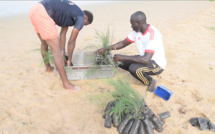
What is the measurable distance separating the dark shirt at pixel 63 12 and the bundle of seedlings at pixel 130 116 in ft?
3.76

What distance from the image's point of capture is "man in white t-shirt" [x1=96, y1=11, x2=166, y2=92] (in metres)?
2.40

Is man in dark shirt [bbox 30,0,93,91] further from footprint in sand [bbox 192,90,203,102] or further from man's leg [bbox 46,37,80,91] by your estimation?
footprint in sand [bbox 192,90,203,102]

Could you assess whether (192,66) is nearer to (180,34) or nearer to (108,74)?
(108,74)

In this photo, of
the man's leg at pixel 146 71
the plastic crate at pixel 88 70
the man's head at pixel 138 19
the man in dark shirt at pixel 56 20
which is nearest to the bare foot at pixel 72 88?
the man in dark shirt at pixel 56 20

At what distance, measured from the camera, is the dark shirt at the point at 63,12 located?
240cm

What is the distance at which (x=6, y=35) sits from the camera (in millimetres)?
4824

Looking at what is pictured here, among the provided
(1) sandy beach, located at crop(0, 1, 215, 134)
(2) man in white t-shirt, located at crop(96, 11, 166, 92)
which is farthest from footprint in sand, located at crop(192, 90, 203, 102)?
(2) man in white t-shirt, located at crop(96, 11, 166, 92)

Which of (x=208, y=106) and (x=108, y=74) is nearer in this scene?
(x=208, y=106)

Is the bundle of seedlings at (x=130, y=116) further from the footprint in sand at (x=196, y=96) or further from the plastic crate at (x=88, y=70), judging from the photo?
the footprint in sand at (x=196, y=96)

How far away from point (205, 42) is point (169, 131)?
3590 millimetres

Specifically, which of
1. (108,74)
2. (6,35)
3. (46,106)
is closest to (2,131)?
(46,106)

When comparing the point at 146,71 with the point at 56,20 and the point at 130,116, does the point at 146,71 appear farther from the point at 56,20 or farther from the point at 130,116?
the point at 56,20

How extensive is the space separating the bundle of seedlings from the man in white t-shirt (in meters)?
0.56

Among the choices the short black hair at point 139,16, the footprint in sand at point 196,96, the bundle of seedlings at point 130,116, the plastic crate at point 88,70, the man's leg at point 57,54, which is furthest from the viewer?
the plastic crate at point 88,70
